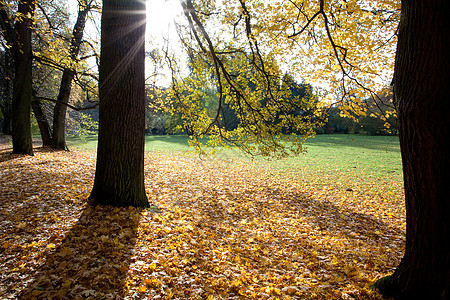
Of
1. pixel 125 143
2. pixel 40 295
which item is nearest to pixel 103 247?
pixel 40 295

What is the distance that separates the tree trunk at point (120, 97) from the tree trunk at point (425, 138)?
161 inches

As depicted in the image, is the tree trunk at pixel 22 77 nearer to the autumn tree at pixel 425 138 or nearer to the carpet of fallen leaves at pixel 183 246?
the carpet of fallen leaves at pixel 183 246

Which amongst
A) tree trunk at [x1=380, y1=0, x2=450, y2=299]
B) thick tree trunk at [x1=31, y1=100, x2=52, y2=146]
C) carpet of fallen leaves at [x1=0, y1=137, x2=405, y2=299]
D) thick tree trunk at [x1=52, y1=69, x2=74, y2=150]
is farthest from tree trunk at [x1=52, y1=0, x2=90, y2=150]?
tree trunk at [x1=380, y1=0, x2=450, y2=299]

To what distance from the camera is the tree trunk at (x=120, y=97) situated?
434 cm

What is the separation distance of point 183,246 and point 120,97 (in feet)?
9.50

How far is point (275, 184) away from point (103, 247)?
7333 millimetres

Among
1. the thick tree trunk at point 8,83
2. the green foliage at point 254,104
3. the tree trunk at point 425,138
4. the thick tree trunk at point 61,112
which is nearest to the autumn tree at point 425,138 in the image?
the tree trunk at point 425,138

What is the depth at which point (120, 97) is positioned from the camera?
4348 mm

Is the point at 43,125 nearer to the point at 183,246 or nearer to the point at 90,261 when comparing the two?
the point at 90,261

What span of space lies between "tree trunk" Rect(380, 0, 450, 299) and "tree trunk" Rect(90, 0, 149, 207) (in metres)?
4.08

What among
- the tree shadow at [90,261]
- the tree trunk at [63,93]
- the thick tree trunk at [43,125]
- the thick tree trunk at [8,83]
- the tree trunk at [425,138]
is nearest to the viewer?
the tree trunk at [425,138]

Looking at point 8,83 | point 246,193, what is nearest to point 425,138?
point 246,193

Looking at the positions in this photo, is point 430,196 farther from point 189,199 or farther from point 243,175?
point 243,175

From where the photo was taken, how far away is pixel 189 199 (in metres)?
6.69
